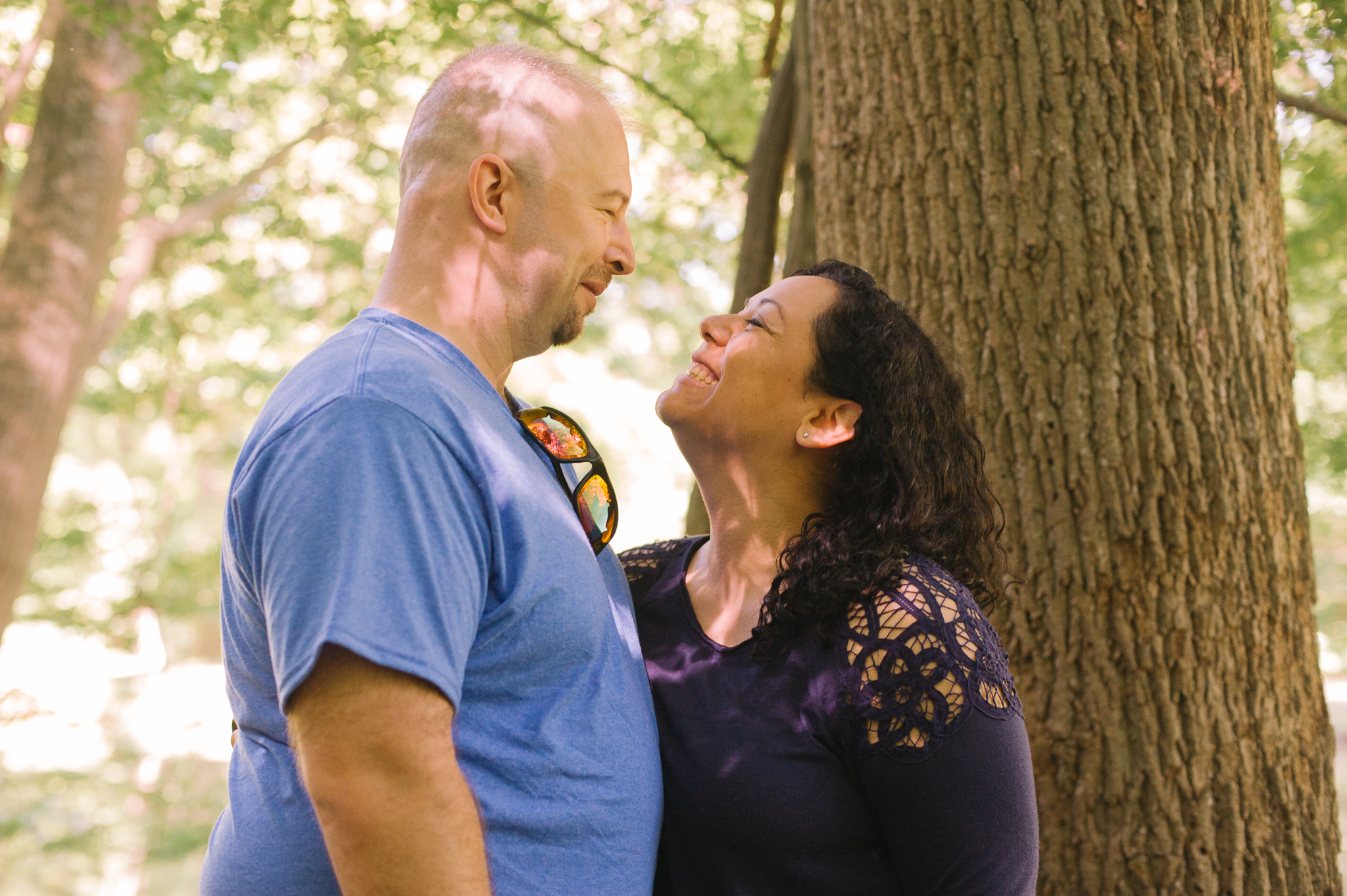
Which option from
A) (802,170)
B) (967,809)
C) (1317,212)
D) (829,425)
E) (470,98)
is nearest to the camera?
(967,809)

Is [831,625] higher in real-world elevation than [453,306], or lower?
lower

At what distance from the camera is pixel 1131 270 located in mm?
2381

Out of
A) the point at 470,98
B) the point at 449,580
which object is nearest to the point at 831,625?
the point at 449,580

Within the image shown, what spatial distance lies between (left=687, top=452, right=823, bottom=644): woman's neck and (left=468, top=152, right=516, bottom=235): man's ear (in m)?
0.79

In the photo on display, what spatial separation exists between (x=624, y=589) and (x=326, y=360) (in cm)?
78

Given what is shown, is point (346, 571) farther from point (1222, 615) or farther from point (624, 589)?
point (1222, 615)

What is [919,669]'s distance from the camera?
164cm

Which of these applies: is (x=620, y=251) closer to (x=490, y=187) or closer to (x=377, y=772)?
(x=490, y=187)

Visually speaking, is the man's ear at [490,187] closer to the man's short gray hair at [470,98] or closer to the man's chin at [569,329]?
the man's short gray hair at [470,98]

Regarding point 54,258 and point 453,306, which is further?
point 54,258

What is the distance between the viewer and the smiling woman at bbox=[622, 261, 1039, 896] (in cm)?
163

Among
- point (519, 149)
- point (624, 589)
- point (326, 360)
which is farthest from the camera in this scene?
point (624, 589)

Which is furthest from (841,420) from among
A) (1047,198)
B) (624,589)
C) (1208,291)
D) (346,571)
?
(346,571)

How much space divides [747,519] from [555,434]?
0.56 m
